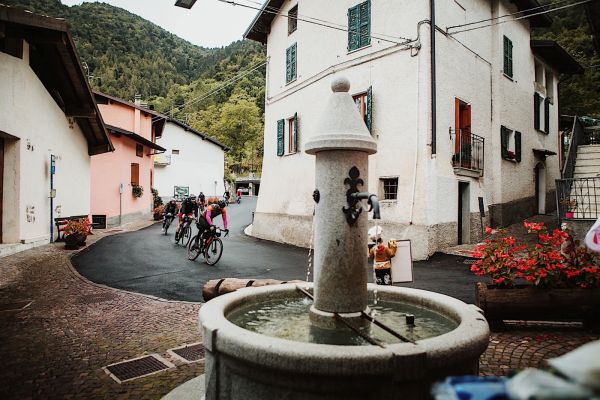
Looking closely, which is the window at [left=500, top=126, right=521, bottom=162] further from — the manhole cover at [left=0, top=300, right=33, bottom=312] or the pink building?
the pink building

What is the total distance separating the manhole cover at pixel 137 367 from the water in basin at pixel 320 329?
3.89 ft

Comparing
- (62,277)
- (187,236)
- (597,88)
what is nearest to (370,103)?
(187,236)

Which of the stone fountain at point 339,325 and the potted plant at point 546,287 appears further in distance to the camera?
the potted plant at point 546,287

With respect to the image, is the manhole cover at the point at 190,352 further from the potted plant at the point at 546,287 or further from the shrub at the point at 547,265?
→ the shrub at the point at 547,265

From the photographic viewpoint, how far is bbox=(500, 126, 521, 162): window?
15.7 m

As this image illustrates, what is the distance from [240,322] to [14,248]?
1042 centimetres

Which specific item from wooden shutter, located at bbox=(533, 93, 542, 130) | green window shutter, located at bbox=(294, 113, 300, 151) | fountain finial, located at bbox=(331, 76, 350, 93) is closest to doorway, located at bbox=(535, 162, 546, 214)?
wooden shutter, located at bbox=(533, 93, 542, 130)

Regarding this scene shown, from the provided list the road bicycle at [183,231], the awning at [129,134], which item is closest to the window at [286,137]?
the road bicycle at [183,231]

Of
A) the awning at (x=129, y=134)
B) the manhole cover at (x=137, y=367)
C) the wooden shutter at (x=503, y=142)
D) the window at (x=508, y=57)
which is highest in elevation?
the window at (x=508, y=57)

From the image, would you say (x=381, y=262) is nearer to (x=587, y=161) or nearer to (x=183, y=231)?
(x=183, y=231)

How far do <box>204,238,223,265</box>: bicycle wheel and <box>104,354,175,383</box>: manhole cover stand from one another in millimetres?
6512

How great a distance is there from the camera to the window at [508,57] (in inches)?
632

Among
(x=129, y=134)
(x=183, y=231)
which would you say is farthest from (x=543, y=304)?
(x=129, y=134)

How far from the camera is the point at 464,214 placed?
14219 millimetres
